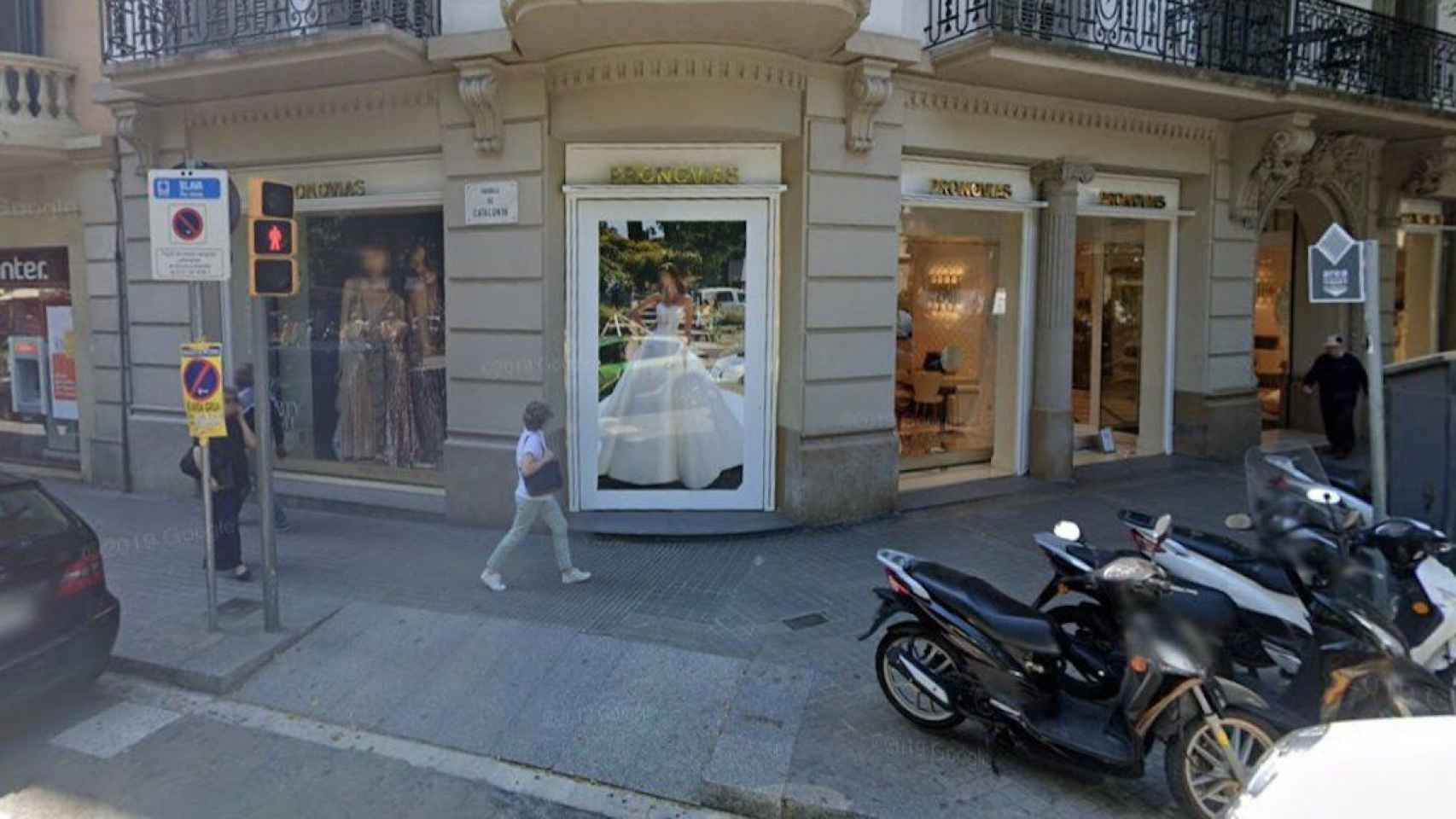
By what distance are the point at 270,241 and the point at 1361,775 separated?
596 cm

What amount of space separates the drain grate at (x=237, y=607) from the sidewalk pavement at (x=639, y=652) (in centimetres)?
21

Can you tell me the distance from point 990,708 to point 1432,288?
14147 mm

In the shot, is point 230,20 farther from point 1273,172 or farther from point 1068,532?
point 1273,172

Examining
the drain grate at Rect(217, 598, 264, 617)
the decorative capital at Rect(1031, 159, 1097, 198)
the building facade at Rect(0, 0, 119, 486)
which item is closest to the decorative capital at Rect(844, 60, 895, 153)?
the decorative capital at Rect(1031, 159, 1097, 198)

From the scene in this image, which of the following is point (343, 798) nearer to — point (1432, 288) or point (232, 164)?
point (232, 164)

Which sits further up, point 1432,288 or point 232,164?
point 232,164

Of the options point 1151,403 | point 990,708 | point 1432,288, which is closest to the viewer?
point 990,708

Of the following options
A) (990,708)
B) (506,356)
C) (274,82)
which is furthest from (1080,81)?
(274,82)

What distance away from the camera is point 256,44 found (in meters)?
8.22

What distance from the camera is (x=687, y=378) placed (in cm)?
876

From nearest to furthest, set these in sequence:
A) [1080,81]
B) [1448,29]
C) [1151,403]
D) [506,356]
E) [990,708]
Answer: [990,708] < [506,356] < [1080,81] < [1151,403] < [1448,29]

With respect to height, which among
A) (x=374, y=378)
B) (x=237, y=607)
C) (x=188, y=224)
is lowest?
(x=237, y=607)

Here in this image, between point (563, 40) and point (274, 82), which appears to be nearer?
point (563, 40)

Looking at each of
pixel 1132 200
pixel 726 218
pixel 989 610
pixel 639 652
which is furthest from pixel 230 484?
pixel 1132 200
